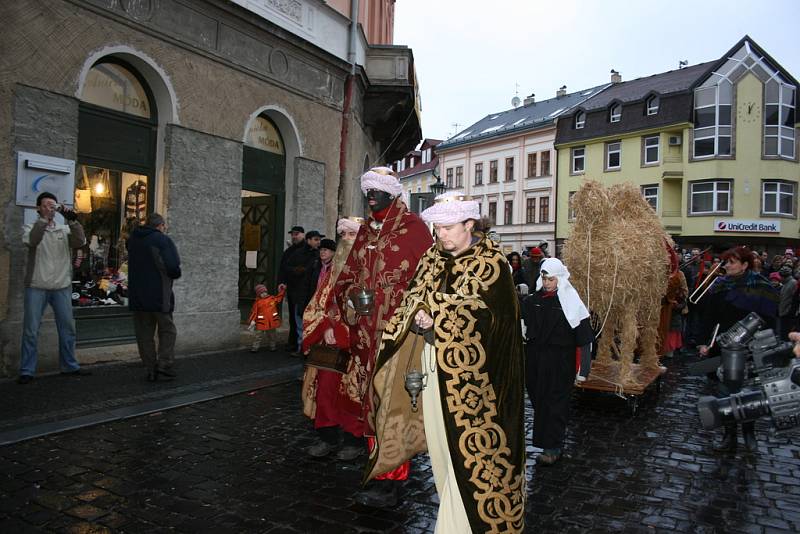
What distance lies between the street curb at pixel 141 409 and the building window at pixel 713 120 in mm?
33748

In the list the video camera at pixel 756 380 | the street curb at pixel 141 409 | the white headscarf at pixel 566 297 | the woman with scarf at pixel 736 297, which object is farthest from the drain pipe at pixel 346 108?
the video camera at pixel 756 380

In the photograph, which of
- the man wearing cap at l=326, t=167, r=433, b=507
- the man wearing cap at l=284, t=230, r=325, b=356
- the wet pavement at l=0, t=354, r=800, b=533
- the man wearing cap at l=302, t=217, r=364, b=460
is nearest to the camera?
the wet pavement at l=0, t=354, r=800, b=533

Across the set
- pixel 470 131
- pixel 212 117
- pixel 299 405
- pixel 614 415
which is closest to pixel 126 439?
pixel 299 405

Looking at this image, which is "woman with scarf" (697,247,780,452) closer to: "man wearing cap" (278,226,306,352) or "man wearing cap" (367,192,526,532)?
"man wearing cap" (367,192,526,532)

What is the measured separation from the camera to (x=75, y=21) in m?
7.98

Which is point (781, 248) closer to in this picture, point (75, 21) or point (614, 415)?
point (614, 415)

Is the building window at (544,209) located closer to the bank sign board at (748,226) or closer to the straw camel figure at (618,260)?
the bank sign board at (748,226)

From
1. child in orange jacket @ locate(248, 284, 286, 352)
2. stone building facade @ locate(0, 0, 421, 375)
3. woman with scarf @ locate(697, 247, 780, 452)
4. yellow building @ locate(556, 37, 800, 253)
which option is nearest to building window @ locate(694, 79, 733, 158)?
yellow building @ locate(556, 37, 800, 253)

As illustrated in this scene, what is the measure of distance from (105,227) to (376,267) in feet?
19.8

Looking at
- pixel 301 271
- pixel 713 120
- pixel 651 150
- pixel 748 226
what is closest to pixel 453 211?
pixel 301 271

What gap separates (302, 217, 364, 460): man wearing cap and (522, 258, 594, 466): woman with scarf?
1574mm

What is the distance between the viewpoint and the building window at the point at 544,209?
4399 centimetres

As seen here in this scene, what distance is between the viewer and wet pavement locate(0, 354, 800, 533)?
3936mm

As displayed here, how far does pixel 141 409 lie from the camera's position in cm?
632
